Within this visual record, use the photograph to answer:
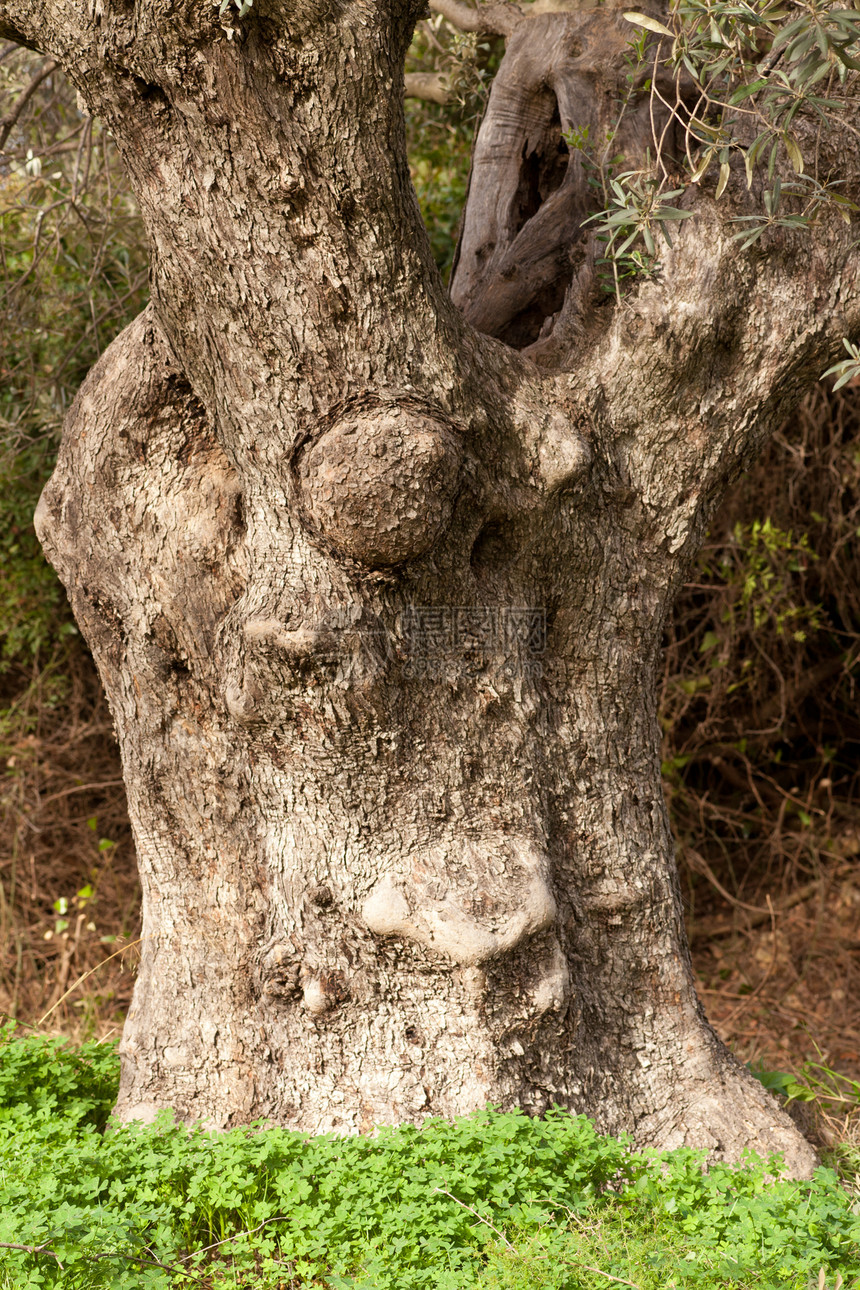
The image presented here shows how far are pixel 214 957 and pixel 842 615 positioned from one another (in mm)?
3885

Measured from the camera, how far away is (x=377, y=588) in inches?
100.0

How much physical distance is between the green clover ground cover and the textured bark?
0.22 meters

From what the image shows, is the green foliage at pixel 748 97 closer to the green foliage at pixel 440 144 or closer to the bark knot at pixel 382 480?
the bark knot at pixel 382 480

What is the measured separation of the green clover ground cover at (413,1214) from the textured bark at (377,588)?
220 millimetres

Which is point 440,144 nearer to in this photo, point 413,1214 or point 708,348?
point 708,348

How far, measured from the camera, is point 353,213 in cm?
233

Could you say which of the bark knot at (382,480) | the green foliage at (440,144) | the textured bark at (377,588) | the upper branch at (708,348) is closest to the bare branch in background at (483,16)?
the green foliage at (440,144)

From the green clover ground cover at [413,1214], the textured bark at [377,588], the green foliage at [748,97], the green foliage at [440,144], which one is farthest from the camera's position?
the green foliage at [440,144]

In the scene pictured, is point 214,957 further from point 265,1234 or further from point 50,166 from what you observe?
point 50,166

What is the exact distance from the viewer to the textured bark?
232 centimetres

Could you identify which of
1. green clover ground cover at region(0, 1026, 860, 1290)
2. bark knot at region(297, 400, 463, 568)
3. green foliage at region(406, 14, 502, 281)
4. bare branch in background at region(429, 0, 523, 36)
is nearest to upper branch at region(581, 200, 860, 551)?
bark knot at region(297, 400, 463, 568)

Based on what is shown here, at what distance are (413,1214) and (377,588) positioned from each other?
1.40m

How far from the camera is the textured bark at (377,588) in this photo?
2.32m

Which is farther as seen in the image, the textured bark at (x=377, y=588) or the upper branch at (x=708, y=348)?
the upper branch at (x=708, y=348)
